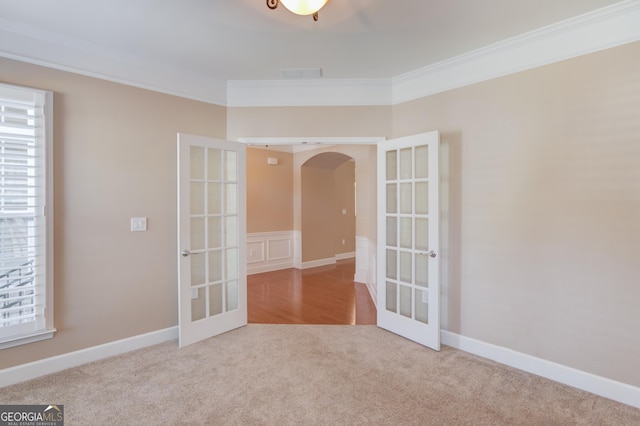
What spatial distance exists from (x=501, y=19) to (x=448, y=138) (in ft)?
3.41

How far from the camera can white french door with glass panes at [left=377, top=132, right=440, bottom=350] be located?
121 inches

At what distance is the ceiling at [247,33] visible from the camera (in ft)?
7.50

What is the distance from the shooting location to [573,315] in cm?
249

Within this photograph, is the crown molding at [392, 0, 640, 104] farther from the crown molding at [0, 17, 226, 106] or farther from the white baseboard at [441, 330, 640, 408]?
the white baseboard at [441, 330, 640, 408]

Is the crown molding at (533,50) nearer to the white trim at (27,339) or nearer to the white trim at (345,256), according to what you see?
the white trim at (27,339)

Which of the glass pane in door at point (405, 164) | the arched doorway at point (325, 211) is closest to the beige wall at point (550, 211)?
the glass pane in door at point (405, 164)

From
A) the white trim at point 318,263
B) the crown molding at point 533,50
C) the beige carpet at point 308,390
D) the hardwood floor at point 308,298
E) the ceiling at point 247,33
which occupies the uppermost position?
the ceiling at point 247,33

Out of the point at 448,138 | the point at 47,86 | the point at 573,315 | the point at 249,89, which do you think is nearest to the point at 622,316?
the point at 573,315

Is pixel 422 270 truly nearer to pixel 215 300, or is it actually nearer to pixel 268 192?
pixel 215 300

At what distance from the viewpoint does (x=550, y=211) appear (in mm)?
2598

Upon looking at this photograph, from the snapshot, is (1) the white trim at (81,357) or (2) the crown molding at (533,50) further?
(1) the white trim at (81,357)

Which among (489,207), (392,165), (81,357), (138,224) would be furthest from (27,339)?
(489,207)

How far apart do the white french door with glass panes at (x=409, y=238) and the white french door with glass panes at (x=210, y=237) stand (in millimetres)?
1590

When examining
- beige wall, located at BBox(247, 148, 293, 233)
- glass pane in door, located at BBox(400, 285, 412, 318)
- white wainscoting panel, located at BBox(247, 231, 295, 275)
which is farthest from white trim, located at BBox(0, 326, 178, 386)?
beige wall, located at BBox(247, 148, 293, 233)
